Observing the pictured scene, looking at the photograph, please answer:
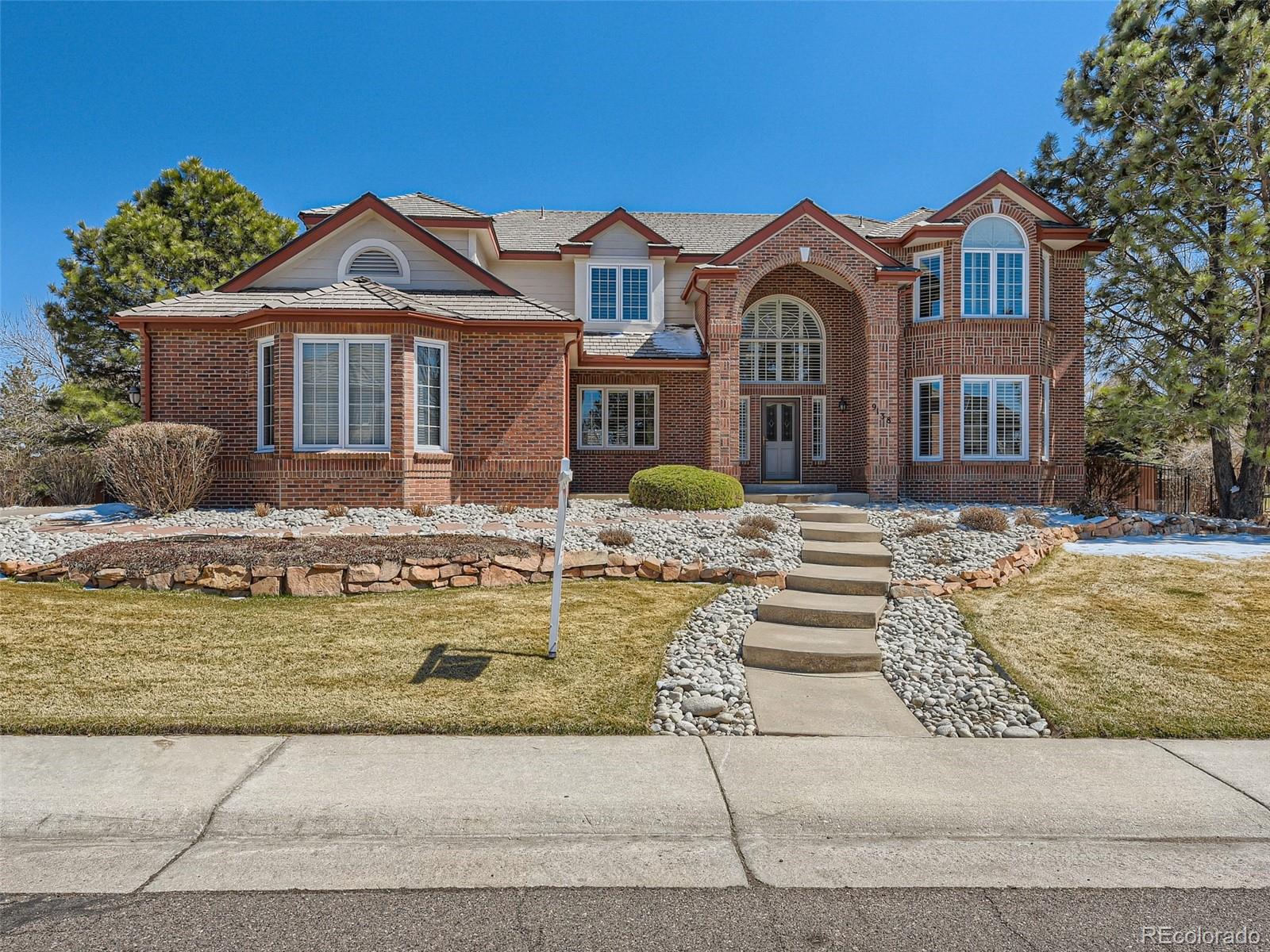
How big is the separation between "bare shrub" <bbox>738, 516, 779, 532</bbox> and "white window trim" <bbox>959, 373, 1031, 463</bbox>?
8031mm

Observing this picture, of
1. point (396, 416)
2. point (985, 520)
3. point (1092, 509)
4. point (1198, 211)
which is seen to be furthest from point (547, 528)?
point (1198, 211)

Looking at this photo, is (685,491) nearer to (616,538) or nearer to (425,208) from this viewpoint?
(616,538)

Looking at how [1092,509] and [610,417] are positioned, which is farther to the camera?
[610,417]

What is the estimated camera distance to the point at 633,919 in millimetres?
2947

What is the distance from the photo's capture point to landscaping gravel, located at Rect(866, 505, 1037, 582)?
919 centimetres

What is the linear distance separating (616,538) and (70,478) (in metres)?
14.6

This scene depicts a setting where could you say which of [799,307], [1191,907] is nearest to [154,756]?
[1191,907]

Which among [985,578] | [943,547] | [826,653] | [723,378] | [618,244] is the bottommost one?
[826,653]

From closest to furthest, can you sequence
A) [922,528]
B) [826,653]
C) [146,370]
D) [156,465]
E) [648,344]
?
1. [826,653]
2. [922,528]
3. [156,465]
4. [146,370]
5. [648,344]

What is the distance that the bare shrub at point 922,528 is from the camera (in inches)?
419

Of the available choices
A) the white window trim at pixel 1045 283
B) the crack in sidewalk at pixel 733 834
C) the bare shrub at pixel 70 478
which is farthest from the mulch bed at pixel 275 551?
the white window trim at pixel 1045 283

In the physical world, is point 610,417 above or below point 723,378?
below

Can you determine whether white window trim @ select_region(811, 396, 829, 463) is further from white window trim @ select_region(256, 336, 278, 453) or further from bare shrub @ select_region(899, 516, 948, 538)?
white window trim @ select_region(256, 336, 278, 453)

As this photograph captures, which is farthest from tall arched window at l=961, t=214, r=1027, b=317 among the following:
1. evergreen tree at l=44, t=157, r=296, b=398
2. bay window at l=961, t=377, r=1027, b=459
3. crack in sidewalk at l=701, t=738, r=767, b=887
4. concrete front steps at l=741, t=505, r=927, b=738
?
evergreen tree at l=44, t=157, r=296, b=398
